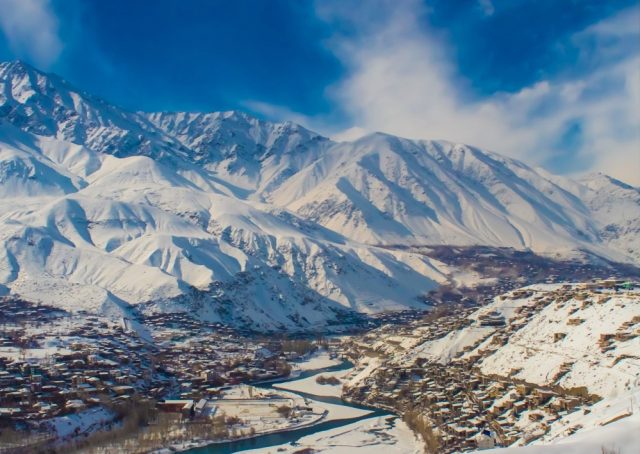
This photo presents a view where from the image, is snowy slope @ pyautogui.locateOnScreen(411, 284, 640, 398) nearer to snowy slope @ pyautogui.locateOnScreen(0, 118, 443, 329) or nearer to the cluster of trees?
the cluster of trees

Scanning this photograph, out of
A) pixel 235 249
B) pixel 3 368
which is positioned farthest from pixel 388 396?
pixel 235 249

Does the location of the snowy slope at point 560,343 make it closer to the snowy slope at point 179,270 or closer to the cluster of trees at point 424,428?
the cluster of trees at point 424,428

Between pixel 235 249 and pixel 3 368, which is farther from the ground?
pixel 235 249

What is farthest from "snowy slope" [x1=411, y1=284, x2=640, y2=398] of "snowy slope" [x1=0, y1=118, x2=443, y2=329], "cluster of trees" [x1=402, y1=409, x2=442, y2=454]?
"snowy slope" [x1=0, y1=118, x2=443, y2=329]

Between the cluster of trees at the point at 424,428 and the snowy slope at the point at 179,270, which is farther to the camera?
the snowy slope at the point at 179,270

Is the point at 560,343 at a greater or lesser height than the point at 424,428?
greater

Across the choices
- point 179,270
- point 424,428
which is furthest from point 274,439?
point 179,270

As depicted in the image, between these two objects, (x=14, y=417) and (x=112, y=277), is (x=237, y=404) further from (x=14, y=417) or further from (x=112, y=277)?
(x=112, y=277)

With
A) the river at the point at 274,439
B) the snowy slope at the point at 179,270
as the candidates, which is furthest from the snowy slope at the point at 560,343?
the snowy slope at the point at 179,270

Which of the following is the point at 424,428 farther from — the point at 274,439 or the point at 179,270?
the point at 179,270

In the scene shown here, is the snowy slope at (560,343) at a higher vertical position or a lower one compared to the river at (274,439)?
higher

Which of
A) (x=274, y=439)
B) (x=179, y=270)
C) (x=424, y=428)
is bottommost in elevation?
(x=424, y=428)
